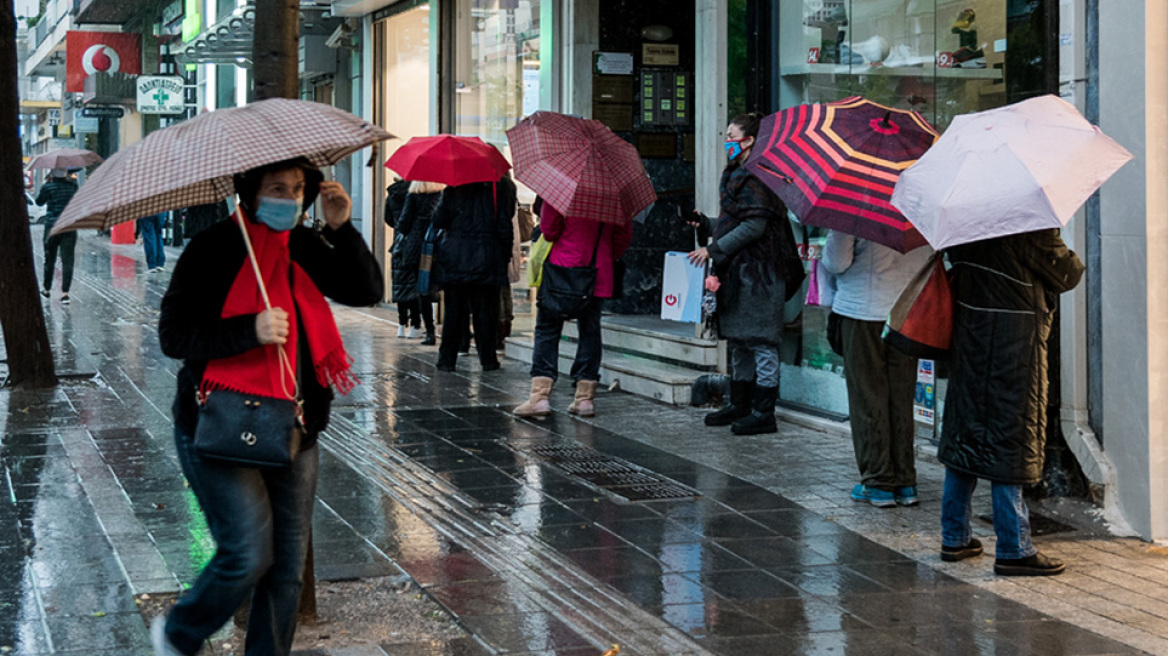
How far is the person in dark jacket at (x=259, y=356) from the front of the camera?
3.87m

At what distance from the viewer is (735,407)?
9.58m

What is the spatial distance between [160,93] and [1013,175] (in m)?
32.4

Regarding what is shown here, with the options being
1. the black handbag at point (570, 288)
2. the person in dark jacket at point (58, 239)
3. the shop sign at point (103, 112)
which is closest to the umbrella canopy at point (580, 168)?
the black handbag at point (570, 288)

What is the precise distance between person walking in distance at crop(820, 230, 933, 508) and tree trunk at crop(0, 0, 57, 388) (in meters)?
6.75

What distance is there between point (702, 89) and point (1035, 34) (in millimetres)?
3879

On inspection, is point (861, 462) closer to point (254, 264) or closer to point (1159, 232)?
point (1159, 232)

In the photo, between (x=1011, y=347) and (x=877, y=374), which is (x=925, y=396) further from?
(x=1011, y=347)

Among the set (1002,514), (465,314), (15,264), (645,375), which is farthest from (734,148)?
(15,264)

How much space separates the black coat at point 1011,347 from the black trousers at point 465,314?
6.73m

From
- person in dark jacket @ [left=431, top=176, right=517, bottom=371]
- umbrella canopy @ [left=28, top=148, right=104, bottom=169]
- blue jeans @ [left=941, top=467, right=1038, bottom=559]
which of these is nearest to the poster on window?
blue jeans @ [left=941, top=467, right=1038, bottom=559]

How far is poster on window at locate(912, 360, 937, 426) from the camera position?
27.3ft

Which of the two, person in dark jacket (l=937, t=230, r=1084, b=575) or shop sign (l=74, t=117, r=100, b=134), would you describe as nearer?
person in dark jacket (l=937, t=230, r=1084, b=575)

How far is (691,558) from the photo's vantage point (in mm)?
6195

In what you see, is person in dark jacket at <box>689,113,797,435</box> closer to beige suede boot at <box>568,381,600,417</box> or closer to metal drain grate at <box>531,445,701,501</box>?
beige suede boot at <box>568,381,600,417</box>
